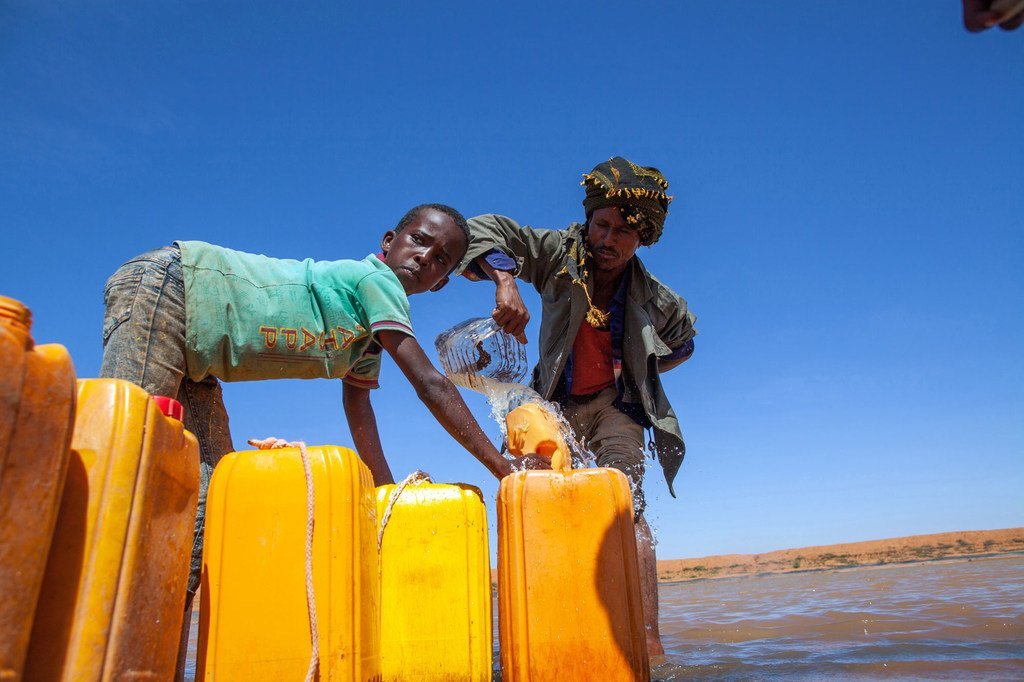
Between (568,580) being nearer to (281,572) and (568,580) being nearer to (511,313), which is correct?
(281,572)

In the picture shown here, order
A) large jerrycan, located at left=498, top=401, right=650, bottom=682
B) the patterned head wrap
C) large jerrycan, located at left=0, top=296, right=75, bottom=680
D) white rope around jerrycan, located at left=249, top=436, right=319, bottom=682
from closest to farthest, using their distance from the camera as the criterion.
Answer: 1. large jerrycan, located at left=0, top=296, right=75, bottom=680
2. white rope around jerrycan, located at left=249, top=436, right=319, bottom=682
3. large jerrycan, located at left=498, top=401, right=650, bottom=682
4. the patterned head wrap

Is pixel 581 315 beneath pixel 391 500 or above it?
above

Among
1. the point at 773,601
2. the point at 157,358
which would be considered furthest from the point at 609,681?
the point at 773,601

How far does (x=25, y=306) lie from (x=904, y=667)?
Result: 8.88ft

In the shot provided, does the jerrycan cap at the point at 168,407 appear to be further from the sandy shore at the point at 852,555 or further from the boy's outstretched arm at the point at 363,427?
the sandy shore at the point at 852,555

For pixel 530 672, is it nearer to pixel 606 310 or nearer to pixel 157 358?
pixel 157 358

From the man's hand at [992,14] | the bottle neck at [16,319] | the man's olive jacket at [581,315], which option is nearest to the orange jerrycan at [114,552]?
the bottle neck at [16,319]

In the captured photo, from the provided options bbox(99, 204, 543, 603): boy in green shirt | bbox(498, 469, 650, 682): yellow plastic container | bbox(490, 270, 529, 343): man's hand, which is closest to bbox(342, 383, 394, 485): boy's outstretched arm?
bbox(99, 204, 543, 603): boy in green shirt

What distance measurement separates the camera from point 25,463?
3.27 ft

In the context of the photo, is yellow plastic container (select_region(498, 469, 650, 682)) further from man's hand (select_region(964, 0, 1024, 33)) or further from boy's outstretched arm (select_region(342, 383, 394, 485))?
man's hand (select_region(964, 0, 1024, 33))

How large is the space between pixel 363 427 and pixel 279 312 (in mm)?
973

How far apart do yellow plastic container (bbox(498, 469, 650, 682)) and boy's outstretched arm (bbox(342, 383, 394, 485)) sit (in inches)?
46.4

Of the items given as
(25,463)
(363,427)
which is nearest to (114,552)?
(25,463)

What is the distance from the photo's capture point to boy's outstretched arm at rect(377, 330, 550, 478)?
86.2 inches
